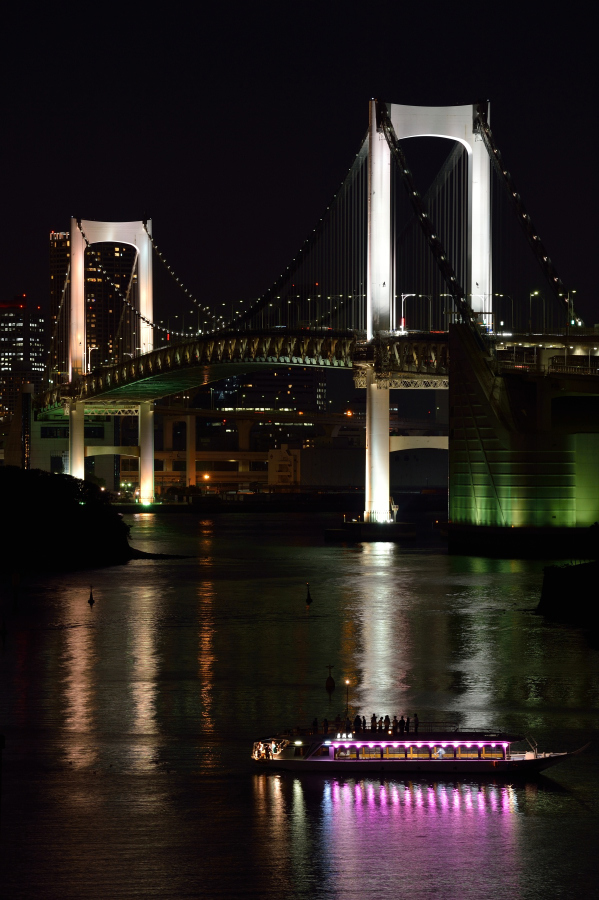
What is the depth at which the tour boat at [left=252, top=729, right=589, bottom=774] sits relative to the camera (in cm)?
1363

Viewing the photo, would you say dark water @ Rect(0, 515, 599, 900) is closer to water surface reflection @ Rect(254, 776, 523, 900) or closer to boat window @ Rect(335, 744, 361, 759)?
water surface reflection @ Rect(254, 776, 523, 900)

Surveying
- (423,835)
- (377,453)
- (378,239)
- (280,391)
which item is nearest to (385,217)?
(378,239)

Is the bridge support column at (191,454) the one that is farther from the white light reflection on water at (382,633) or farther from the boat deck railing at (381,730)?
the boat deck railing at (381,730)

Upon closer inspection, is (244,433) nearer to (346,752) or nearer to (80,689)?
(80,689)

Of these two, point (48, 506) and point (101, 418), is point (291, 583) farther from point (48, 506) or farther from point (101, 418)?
point (101, 418)

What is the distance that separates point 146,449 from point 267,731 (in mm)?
65851

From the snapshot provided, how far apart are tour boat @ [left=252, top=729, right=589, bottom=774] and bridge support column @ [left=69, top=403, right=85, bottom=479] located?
62987 millimetres

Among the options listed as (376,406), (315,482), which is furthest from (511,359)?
(315,482)

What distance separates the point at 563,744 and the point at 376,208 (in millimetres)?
35681

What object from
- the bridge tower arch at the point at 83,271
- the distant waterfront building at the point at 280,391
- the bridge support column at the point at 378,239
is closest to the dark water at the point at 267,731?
the bridge support column at the point at 378,239

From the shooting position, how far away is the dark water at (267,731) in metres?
10.8

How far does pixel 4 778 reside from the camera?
43.0ft

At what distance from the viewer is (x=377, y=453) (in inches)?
1918

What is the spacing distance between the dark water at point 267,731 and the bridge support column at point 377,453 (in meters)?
17.4
